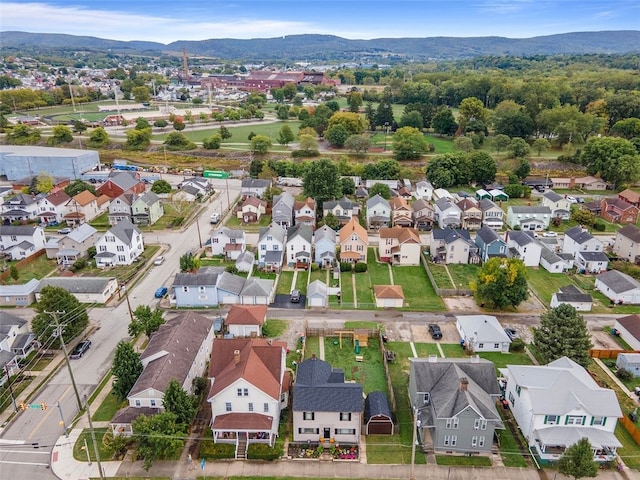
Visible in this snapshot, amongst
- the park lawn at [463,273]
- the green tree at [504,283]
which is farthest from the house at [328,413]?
the park lawn at [463,273]

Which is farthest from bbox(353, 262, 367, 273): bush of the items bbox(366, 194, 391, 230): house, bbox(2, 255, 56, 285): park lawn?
bbox(2, 255, 56, 285): park lawn

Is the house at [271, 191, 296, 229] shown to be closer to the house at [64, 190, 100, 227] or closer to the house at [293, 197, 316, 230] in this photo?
Answer: the house at [293, 197, 316, 230]

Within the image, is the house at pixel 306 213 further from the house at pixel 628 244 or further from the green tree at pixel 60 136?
the green tree at pixel 60 136

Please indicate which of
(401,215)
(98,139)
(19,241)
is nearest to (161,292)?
(19,241)

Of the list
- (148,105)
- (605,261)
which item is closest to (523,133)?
(605,261)

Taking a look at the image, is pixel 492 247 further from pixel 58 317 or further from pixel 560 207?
pixel 58 317

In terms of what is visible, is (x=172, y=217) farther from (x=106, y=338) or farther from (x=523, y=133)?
(x=523, y=133)

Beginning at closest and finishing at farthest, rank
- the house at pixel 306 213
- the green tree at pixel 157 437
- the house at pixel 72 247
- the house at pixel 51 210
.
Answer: the green tree at pixel 157 437 → the house at pixel 72 247 → the house at pixel 306 213 → the house at pixel 51 210
